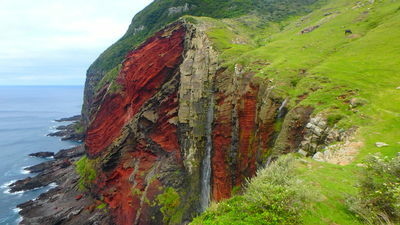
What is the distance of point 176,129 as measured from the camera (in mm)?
42469

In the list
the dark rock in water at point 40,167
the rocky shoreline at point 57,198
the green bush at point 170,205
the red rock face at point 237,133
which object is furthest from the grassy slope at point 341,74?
the dark rock in water at point 40,167

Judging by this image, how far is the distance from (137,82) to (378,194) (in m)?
47.5

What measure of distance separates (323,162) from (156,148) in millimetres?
33646

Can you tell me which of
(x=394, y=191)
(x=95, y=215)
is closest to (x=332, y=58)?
(x=394, y=191)

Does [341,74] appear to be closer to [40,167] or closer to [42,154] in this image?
[40,167]

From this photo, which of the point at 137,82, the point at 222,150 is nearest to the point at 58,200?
the point at 137,82

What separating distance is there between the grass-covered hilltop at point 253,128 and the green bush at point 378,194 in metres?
0.04

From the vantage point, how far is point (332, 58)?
30.4 m

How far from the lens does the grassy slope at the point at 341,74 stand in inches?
459

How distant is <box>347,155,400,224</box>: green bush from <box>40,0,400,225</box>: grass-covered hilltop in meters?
0.04

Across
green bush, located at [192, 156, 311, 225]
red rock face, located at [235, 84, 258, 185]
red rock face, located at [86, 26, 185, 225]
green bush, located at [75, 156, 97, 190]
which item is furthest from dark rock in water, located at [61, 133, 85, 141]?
green bush, located at [192, 156, 311, 225]

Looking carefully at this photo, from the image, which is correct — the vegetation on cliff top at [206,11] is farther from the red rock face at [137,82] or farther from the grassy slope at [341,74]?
the grassy slope at [341,74]

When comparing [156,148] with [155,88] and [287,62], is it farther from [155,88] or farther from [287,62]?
[287,62]

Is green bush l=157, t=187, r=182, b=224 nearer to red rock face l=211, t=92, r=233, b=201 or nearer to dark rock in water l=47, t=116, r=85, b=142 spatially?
red rock face l=211, t=92, r=233, b=201
